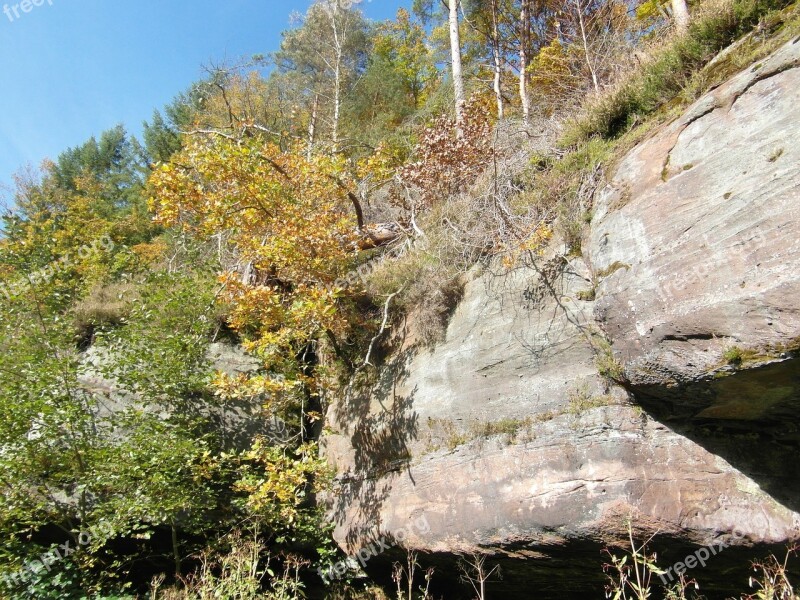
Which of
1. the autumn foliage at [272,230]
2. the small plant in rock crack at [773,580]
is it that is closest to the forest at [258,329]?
the autumn foliage at [272,230]

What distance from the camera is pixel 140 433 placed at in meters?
6.66

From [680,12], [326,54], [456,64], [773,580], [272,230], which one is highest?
[326,54]

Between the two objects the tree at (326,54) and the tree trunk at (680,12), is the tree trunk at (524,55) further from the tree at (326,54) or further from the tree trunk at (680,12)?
the tree at (326,54)

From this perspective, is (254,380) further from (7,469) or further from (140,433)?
(7,469)

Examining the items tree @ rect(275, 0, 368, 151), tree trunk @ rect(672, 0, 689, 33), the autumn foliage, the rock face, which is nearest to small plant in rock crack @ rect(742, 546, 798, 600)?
the rock face

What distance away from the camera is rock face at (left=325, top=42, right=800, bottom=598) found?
4242 mm

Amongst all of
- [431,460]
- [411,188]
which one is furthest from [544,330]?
[411,188]

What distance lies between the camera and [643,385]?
485 centimetres

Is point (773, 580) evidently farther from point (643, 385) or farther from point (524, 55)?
point (524, 55)

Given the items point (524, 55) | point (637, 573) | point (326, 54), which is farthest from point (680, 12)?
point (326, 54)

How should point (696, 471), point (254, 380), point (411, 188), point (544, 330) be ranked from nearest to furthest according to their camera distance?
point (696, 471) → point (544, 330) → point (254, 380) → point (411, 188)

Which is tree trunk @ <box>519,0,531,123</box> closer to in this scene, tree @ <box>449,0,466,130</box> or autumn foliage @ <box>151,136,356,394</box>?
tree @ <box>449,0,466,130</box>

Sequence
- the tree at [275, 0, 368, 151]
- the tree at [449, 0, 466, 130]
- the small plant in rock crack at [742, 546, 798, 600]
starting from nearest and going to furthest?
1. the small plant in rock crack at [742, 546, 798, 600]
2. the tree at [449, 0, 466, 130]
3. the tree at [275, 0, 368, 151]

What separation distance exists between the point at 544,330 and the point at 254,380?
380 cm
